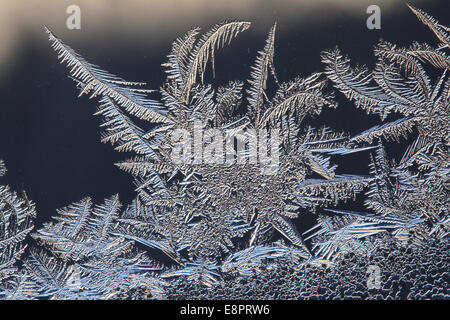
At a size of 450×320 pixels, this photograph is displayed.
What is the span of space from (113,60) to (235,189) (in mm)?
366

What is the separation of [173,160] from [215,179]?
96mm

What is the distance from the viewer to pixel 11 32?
89 centimetres

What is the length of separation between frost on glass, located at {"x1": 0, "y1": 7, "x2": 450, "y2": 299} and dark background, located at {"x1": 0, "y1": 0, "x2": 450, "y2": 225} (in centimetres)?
2

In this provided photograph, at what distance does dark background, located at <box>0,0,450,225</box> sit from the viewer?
872 mm

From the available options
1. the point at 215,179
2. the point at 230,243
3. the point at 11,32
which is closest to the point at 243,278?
the point at 230,243

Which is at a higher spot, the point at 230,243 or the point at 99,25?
the point at 99,25

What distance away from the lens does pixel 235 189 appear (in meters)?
0.88

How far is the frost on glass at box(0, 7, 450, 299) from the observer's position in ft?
2.86

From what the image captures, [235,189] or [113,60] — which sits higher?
[113,60]

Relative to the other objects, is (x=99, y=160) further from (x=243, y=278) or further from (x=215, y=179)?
(x=243, y=278)

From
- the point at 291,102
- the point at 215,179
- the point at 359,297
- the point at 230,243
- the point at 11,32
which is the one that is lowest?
the point at 359,297

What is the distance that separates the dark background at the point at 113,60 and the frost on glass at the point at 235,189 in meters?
0.02

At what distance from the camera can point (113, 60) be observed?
88cm

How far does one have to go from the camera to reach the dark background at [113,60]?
2.86 feet
